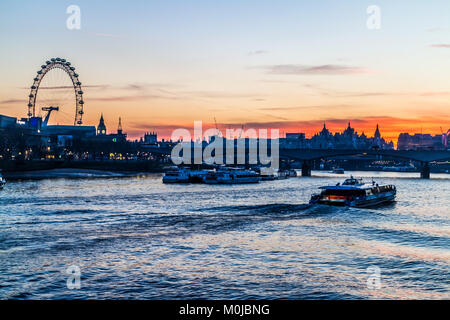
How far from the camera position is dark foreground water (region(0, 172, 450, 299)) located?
65.6 feet

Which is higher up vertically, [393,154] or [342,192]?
[393,154]

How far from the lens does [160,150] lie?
17625 cm

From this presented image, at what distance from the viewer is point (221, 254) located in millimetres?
26812

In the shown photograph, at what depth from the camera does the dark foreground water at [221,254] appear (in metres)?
20.0

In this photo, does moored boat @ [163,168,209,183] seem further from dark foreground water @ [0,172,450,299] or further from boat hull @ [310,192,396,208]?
dark foreground water @ [0,172,450,299]

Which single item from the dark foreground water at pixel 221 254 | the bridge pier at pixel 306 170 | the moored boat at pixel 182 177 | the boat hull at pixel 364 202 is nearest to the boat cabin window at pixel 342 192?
the boat hull at pixel 364 202

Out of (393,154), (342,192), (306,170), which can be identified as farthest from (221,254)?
(306,170)

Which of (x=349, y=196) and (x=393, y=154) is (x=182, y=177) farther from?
(x=393, y=154)

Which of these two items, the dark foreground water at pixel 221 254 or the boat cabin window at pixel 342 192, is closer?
the dark foreground water at pixel 221 254

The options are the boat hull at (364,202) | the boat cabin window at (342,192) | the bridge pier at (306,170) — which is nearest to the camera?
the boat hull at (364,202)

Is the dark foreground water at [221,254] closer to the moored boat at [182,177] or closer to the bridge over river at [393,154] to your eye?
the moored boat at [182,177]

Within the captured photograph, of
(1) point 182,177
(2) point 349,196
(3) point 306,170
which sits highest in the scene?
(3) point 306,170

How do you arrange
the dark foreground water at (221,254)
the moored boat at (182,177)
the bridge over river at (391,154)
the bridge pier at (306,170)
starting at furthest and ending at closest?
the bridge pier at (306,170) < the bridge over river at (391,154) < the moored boat at (182,177) < the dark foreground water at (221,254)
